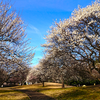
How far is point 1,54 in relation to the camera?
12.2 m

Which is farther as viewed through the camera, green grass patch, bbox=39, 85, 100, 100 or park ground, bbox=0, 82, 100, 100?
park ground, bbox=0, 82, 100, 100

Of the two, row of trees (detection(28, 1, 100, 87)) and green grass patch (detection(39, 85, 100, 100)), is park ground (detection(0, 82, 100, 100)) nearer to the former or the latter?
green grass patch (detection(39, 85, 100, 100))

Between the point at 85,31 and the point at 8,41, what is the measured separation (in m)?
11.4

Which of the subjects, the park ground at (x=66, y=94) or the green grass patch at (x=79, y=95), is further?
the park ground at (x=66, y=94)

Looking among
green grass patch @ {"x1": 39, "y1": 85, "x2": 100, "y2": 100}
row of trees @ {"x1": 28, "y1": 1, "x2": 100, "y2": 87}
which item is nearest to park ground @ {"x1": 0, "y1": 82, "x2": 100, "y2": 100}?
green grass patch @ {"x1": 39, "y1": 85, "x2": 100, "y2": 100}

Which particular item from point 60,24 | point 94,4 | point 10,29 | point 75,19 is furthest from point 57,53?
point 94,4

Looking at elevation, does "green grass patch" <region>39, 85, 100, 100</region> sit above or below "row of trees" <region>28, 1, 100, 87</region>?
below

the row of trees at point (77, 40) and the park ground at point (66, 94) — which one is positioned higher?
the row of trees at point (77, 40)

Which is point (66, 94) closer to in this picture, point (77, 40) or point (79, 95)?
point (79, 95)

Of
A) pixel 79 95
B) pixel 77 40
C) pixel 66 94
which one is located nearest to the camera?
pixel 77 40

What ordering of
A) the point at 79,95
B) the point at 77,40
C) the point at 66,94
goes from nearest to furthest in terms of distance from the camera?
the point at 77,40
the point at 79,95
the point at 66,94

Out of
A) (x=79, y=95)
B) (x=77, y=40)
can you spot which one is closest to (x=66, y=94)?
(x=79, y=95)

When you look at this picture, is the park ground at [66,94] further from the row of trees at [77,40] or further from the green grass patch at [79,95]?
the row of trees at [77,40]

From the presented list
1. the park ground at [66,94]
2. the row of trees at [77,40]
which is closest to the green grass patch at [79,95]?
the park ground at [66,94]
